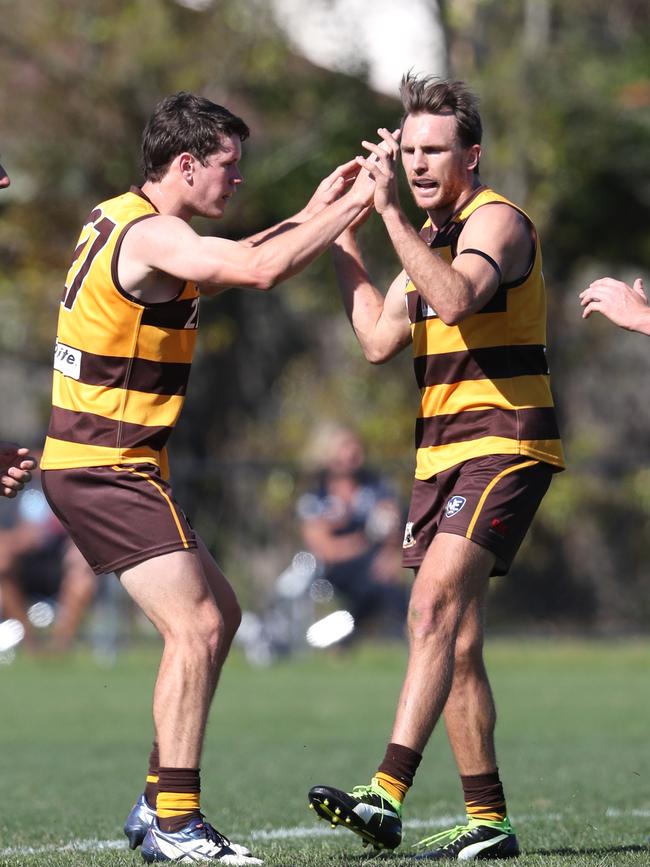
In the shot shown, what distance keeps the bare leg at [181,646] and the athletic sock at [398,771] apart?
656mm

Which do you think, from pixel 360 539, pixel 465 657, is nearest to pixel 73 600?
pixel 360 539

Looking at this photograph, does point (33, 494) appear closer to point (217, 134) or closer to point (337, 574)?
point (337, 574)

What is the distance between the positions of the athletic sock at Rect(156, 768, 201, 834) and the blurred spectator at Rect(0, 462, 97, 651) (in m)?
11.3

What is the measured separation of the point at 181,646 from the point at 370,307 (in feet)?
5.45

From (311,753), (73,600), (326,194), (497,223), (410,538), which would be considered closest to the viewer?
(497,223)

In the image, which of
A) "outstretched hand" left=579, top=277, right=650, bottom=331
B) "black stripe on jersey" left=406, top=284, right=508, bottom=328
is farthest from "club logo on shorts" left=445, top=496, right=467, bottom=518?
"outstretched hand" left=579, top=277, right=650, bottom=331

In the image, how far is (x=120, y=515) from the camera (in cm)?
526

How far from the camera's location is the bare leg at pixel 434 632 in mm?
5379

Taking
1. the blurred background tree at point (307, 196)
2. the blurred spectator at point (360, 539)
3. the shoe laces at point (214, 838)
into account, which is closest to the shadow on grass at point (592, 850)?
the shoe laces at point (214, 838)

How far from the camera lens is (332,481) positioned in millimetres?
16297

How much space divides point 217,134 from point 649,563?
12984mm

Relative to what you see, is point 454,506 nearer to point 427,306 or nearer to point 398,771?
point 427,306

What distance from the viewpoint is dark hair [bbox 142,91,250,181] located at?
5.45 m

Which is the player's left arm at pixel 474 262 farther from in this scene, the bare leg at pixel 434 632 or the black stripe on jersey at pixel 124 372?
the black stripe on jersey at pixel 124 372
